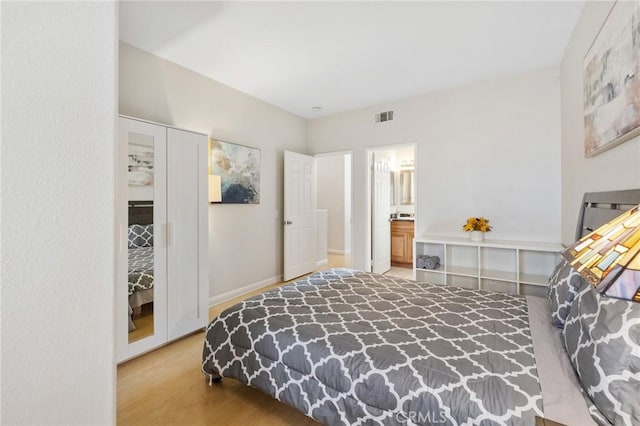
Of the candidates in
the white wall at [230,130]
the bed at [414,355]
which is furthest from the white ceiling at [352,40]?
the bed at [414,355]

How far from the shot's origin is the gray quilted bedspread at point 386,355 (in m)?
1.20

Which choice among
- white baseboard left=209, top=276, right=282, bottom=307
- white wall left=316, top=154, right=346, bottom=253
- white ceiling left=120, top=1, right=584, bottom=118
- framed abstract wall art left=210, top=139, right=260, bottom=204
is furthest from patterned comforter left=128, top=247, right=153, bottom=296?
white wall left=316, top=154, right=346, bottom=253

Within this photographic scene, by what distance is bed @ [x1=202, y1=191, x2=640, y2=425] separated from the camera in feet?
3.72

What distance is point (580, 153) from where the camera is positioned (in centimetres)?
237

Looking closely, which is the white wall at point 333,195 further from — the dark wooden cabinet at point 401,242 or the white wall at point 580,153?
the white wall at point 580,153

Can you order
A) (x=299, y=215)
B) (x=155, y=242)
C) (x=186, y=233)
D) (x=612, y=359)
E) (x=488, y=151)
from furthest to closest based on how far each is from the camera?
(x=299, y=215) < (x=488, y=151) < (x=186, y=233) < (x=155, y=242) < (x=612, y=359)

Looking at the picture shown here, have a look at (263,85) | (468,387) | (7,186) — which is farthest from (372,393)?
(263,85)

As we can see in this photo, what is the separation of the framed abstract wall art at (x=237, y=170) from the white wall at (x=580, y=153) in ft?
11.3

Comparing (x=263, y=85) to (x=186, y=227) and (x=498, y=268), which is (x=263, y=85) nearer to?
(x=186, y=227)

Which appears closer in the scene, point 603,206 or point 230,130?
point 603,206

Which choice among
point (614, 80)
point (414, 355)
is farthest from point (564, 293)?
point (614, 80)

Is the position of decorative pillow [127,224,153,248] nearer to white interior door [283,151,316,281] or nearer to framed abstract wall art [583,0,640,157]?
white interior door [283,151,316,281]

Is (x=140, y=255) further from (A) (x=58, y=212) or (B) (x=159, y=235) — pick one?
(A) (x=58, y=212)

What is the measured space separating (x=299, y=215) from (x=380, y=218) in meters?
1.39
